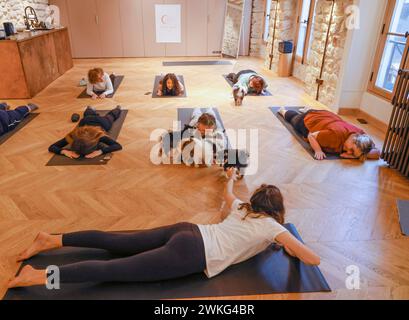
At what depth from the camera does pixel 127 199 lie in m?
2.50

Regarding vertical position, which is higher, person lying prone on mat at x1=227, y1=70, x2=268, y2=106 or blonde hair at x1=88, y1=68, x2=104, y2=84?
blonde hair at x1=88, y1=68, x2=104, y2=84

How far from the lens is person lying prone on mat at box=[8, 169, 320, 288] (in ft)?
5.28

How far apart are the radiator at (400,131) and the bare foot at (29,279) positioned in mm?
2865

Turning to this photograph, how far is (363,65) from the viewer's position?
14.2 feet

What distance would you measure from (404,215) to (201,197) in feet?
4.85

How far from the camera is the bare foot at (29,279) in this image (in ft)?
5.34

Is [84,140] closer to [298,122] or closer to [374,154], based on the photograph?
[298,122]

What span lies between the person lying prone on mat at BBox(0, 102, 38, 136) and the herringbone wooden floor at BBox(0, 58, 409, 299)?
0.16 m

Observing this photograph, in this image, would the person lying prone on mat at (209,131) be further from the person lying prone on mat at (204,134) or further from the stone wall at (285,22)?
the stone wall at (285,22)

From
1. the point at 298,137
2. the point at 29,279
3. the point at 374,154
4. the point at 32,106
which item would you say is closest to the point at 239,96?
the point at 298,137

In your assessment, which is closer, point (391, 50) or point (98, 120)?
point (98, 120)

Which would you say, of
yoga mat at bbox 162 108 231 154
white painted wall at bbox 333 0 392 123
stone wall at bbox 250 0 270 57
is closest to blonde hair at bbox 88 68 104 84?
yoga mat at bbox 162 108 231 154

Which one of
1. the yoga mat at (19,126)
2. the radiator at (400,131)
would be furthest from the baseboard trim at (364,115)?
the yoga mat at (19,126)

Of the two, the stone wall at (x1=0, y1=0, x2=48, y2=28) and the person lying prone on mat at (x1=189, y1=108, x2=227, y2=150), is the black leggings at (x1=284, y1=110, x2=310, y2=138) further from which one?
the stone wall at (x1=0, y1=0, x2=48, y2=28)
